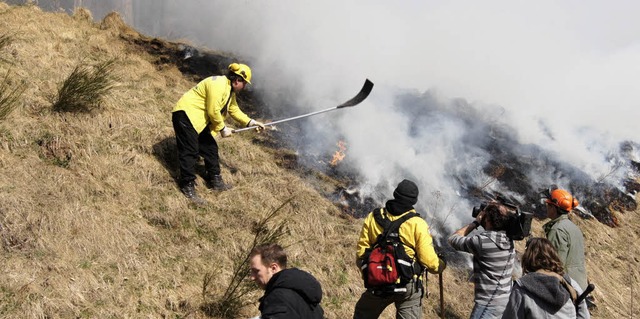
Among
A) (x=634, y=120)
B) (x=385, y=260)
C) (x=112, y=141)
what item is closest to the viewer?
(x=385, y=260)

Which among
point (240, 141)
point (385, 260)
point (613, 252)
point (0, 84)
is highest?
point (385, 260)

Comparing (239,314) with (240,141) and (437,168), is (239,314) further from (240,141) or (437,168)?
(437,168)

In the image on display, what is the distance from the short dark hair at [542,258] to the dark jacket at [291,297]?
1.30 meters

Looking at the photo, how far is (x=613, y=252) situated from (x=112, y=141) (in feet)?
23.7

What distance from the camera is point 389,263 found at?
3344 millimetres

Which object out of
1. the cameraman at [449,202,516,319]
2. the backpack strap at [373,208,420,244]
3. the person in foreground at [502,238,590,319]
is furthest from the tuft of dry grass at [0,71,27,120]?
the person in foreground at [502,238,590,319]

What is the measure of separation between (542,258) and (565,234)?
1.52 meters

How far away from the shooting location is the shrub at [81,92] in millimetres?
5598

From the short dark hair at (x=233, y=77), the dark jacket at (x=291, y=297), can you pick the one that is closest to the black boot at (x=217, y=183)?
the short dark hair at (x=233, y=77)

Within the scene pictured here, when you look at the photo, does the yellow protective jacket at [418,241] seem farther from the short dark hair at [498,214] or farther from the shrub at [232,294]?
the shrub at [232,294]

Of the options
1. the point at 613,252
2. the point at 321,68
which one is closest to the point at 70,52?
the point at 321,68

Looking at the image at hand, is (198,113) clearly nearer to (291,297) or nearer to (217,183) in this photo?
A: (217,183)

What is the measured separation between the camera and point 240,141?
22.6 ft

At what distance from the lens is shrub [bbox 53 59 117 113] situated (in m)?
5.60
